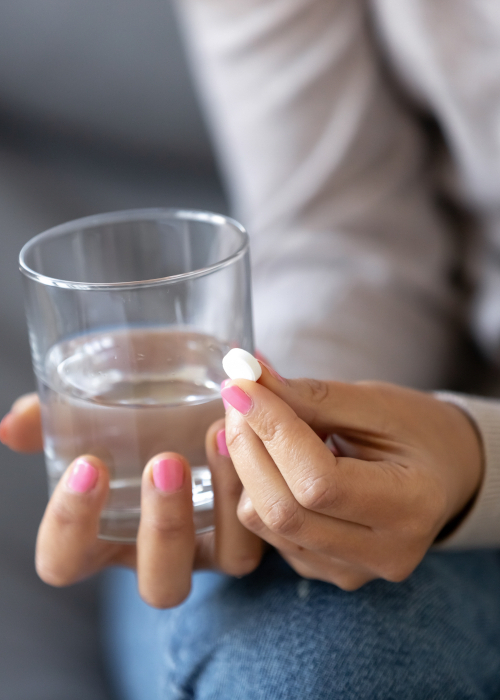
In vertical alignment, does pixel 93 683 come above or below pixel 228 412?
below

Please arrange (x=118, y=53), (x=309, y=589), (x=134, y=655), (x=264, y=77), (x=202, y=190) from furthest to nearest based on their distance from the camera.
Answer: (x=202, y=190)
(x=118, y=53)
(x=264, y=77)
(x=134, y=655)
(x=309, y=589)

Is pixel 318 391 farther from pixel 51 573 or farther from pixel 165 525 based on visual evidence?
pixel 51 573

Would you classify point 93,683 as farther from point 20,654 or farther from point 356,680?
point 356,680

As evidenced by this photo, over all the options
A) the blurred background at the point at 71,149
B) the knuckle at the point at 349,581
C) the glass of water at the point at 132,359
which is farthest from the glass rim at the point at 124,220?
the blurred background at the point at 71,149

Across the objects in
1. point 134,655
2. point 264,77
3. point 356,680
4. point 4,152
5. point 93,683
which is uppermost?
point 264,77

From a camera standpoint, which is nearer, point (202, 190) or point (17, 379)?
point (17, 379)

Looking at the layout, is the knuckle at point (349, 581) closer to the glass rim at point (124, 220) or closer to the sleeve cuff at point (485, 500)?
the sleeve cuff at point (485, 500)

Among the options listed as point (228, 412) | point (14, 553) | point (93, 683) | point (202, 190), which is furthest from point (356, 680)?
point (202, 190)
